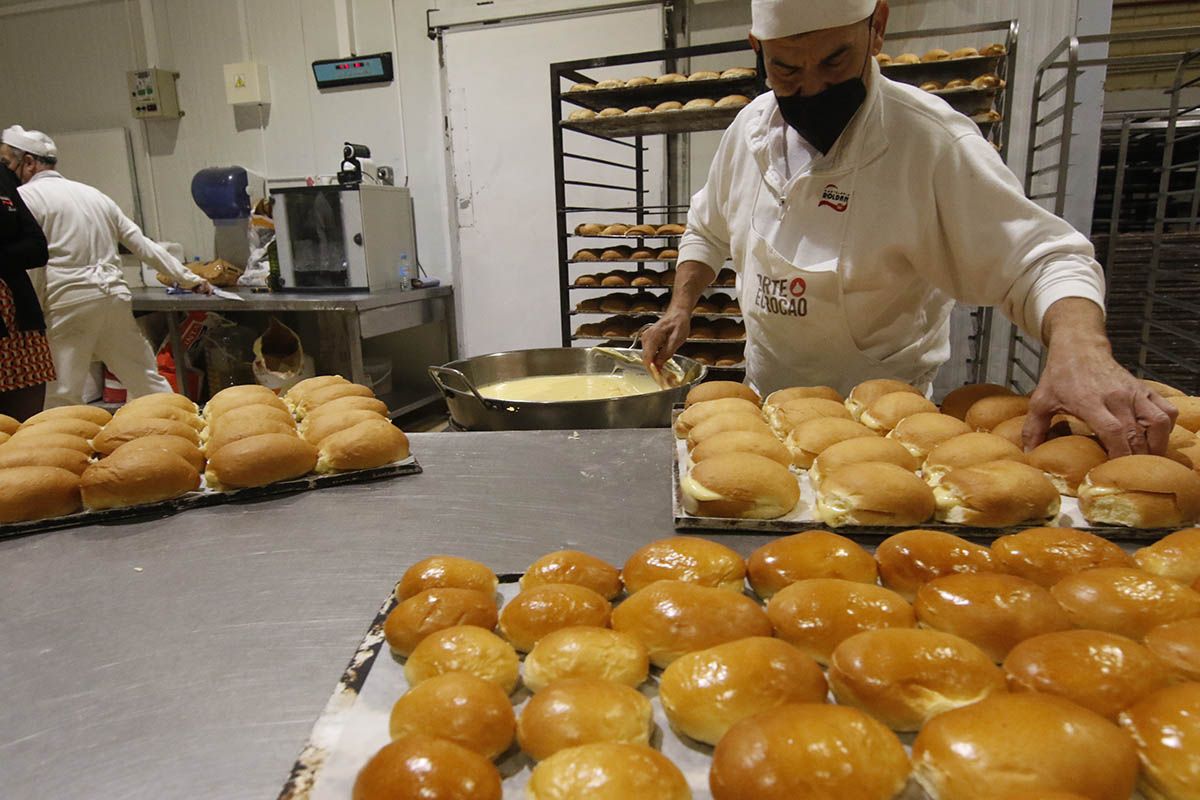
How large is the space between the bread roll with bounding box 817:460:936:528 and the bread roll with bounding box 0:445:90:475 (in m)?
1.31

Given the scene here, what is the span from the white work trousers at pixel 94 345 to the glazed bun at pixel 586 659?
4455mm

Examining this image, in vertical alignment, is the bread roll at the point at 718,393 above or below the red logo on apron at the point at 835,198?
below

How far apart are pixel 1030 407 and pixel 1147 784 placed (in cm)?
82

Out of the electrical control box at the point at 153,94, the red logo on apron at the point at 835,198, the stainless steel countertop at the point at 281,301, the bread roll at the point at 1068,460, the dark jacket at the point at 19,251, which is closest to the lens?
the bread roll at the point at 1068,460

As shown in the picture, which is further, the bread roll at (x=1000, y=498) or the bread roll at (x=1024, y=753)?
the bread roll at (x=1000, y=498)

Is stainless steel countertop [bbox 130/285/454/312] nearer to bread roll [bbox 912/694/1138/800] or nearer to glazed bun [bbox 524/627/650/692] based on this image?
glazed bun [bbox 524/627/650/692]

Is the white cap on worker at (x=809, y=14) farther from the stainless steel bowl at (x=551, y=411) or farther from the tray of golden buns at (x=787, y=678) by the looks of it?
→ the tray of golden buns at (x=787, y=678)

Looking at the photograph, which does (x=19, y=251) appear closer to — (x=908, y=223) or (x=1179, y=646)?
(x=908, y=223)

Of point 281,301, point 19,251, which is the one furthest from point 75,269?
point 281,301

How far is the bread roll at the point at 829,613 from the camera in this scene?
75cm

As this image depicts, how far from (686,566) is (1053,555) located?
0.44m

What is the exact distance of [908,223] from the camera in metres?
1.73

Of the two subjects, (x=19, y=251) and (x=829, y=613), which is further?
(x=19, y=251)

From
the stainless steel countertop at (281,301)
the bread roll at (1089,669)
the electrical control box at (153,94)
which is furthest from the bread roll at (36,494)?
the electrical control box at (153,94)
